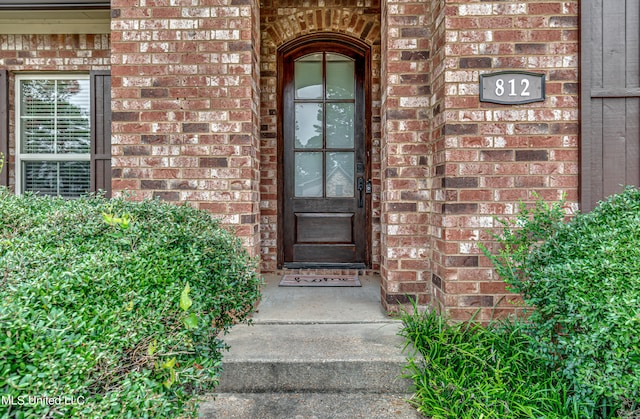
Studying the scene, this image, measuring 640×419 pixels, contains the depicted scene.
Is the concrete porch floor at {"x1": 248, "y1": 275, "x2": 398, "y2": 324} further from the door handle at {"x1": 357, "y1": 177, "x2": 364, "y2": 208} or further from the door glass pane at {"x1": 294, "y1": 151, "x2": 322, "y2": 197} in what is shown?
the door glass pane at {"x1": 294, "y1": 151, "x2": 322, "y2": 197}

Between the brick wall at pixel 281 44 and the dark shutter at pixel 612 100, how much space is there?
1.89 meters

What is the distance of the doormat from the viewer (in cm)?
360

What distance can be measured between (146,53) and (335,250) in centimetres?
244

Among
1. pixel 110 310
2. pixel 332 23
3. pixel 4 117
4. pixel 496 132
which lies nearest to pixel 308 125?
pixel 332 23

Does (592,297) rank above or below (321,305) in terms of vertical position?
above

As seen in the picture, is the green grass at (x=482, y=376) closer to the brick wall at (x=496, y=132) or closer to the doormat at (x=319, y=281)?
the brick wall at (x=496, y=132)

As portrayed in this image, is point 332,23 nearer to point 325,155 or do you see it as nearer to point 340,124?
point 340,124

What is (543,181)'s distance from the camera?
2396 millimetres

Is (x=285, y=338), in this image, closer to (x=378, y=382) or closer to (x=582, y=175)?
(x=378, y=382)

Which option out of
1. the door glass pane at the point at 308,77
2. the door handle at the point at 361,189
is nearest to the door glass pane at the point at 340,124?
the door glass pane at the point at 308,77

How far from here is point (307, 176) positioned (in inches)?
163

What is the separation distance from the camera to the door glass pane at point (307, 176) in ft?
13.5

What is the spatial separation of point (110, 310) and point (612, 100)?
9.43 feet

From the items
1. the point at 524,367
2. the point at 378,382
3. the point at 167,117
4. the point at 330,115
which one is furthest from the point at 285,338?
the point at 330,115
